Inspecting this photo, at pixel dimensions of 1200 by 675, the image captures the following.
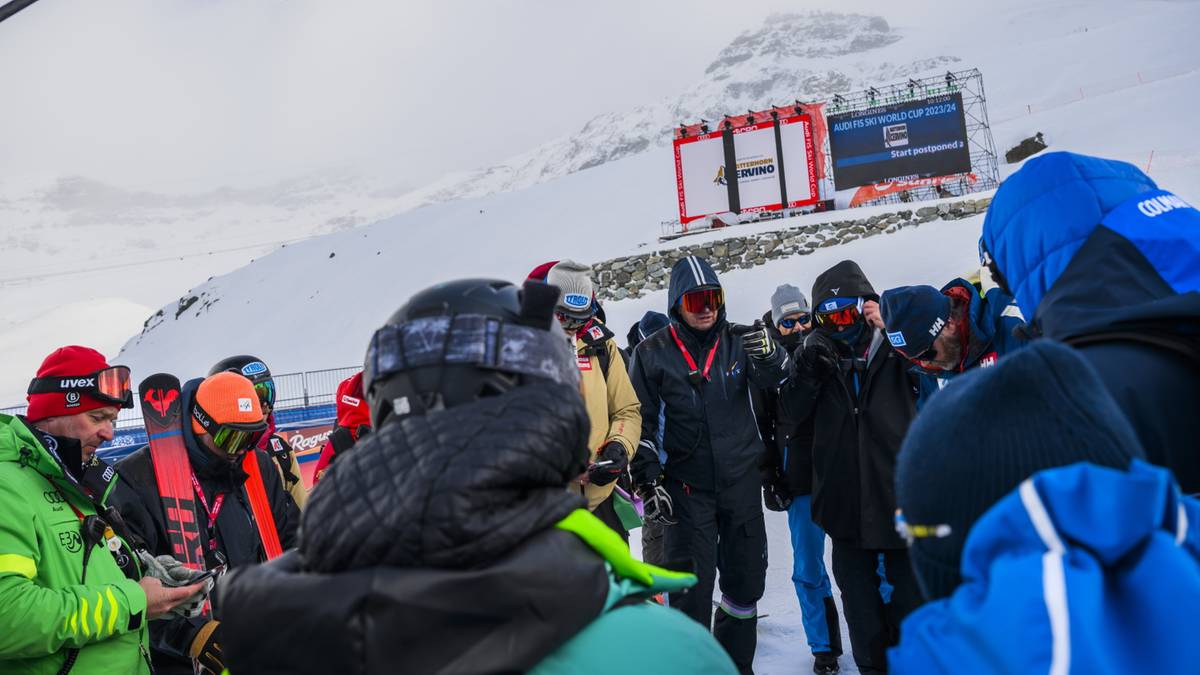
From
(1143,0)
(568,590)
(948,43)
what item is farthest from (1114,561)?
(1143,0)

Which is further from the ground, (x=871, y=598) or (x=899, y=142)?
(x=899, y=142)

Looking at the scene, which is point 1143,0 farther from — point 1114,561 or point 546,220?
point 1114,561

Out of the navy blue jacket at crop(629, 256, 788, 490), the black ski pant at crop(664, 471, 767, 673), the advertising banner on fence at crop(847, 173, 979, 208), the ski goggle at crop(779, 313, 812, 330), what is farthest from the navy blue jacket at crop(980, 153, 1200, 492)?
the advertising banner on fence at crop(847, 173, 979, 208)

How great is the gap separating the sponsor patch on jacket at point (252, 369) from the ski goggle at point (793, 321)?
377 cm

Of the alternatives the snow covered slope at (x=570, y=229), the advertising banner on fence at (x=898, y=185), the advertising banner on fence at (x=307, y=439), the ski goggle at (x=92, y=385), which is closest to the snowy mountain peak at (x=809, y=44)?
the snow covered slope at (x=570, y=229)

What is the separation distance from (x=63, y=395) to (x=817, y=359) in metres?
3.51

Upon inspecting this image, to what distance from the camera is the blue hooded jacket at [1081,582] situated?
29.5 inches

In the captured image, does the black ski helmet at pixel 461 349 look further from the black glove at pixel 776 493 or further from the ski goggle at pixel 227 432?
the black glove at pixel 776 493

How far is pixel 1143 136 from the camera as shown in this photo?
111 feet

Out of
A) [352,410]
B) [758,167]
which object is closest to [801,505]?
[352,410]

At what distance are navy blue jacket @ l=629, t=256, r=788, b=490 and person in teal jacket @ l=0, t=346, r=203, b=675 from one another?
2.60 metres

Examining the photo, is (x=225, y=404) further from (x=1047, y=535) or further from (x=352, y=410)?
(x=1047, y=535)

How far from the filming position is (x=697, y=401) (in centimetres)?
475

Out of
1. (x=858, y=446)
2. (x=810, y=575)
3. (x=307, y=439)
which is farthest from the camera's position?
(x=307, y=439)
